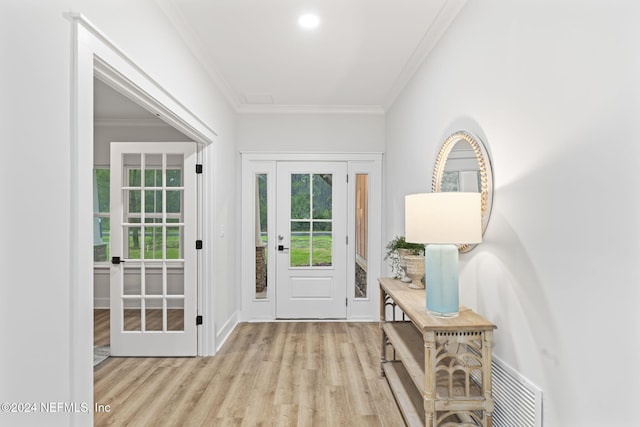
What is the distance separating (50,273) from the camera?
1.31m

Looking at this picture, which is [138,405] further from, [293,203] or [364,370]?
[293,203]

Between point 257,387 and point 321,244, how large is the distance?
2.01 m

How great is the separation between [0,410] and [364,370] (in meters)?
2.43

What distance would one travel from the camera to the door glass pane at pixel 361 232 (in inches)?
173

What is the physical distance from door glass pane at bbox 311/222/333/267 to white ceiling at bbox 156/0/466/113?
1.51 m

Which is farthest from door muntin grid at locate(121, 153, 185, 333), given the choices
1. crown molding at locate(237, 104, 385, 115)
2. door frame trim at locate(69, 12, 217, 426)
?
door frame trim at locate(69, 12, 217, 426)

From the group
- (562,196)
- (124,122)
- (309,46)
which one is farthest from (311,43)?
(124,122)

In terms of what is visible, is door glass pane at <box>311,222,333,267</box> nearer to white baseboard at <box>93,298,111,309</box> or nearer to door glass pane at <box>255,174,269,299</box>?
door glass pane at <box>255,174,269,299</box>

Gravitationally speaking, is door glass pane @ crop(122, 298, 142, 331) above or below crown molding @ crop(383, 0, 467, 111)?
below

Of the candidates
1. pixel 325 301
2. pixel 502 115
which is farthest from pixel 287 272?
pixel 502 115

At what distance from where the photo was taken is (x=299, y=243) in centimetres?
441

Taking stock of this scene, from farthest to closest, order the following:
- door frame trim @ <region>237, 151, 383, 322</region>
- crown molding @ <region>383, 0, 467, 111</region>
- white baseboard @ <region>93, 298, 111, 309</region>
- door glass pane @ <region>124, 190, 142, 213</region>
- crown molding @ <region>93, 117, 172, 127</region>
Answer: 1. white baseboard @ <region>93, 298, 111, 309</region>
2. crown molding @ <region>93, 117, 172, 127</region>
3. door frame trim @ <region>237, 151, 383, 322</region>
4. door glass pane @ <region>124, 190, 142, 213</region>
5. crown molding @ <region>383, 0, 467, 111</region>

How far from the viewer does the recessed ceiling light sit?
2.38 metres

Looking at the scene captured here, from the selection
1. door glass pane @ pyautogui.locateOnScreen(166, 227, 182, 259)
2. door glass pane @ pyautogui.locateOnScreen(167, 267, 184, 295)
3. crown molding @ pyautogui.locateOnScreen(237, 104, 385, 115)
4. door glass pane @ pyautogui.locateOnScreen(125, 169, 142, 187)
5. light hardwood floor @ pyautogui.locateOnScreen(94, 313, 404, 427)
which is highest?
crown molding @ pyautogui.locateOnScreen(237, 104, 385, 115)
